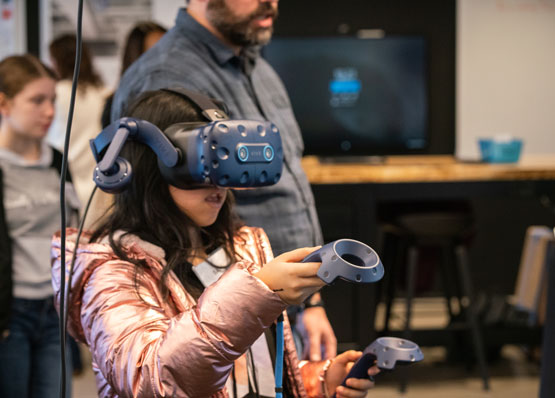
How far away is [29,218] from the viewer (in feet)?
7.40

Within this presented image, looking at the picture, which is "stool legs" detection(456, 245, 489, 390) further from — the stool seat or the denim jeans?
the denim jeans

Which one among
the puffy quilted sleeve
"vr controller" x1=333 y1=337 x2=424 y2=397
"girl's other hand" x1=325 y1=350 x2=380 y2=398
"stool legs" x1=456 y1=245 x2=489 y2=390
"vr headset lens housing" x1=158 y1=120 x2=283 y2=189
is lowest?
"stool legs" x1=456 y1=245 x2=489 y2=390

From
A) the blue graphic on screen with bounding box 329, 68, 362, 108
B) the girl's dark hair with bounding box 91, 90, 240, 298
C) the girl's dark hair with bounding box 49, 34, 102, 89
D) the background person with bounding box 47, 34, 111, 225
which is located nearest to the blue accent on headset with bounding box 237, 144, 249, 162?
the girl's dark hair with bounding box 91, 90, 240, 298

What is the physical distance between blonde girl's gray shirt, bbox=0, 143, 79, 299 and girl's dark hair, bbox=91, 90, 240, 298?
3.36 feet

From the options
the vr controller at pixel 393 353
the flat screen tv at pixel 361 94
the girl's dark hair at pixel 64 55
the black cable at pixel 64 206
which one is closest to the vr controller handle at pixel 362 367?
the vr controller at pixel 393 353

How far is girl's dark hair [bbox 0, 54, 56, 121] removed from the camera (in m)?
2.40

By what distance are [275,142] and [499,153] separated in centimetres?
308

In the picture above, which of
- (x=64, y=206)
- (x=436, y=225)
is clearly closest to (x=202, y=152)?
(x=64, y=206)

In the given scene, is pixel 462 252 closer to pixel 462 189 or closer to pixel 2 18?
pixel 462 189

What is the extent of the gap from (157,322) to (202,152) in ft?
0.73

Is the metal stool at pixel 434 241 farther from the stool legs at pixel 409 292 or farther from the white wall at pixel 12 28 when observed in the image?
the white wall at pixel 12 28

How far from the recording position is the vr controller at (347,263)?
0.75 m

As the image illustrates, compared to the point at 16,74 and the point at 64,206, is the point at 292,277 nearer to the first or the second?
the point at 64,206

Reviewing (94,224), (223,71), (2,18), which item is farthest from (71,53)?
(94,224)
